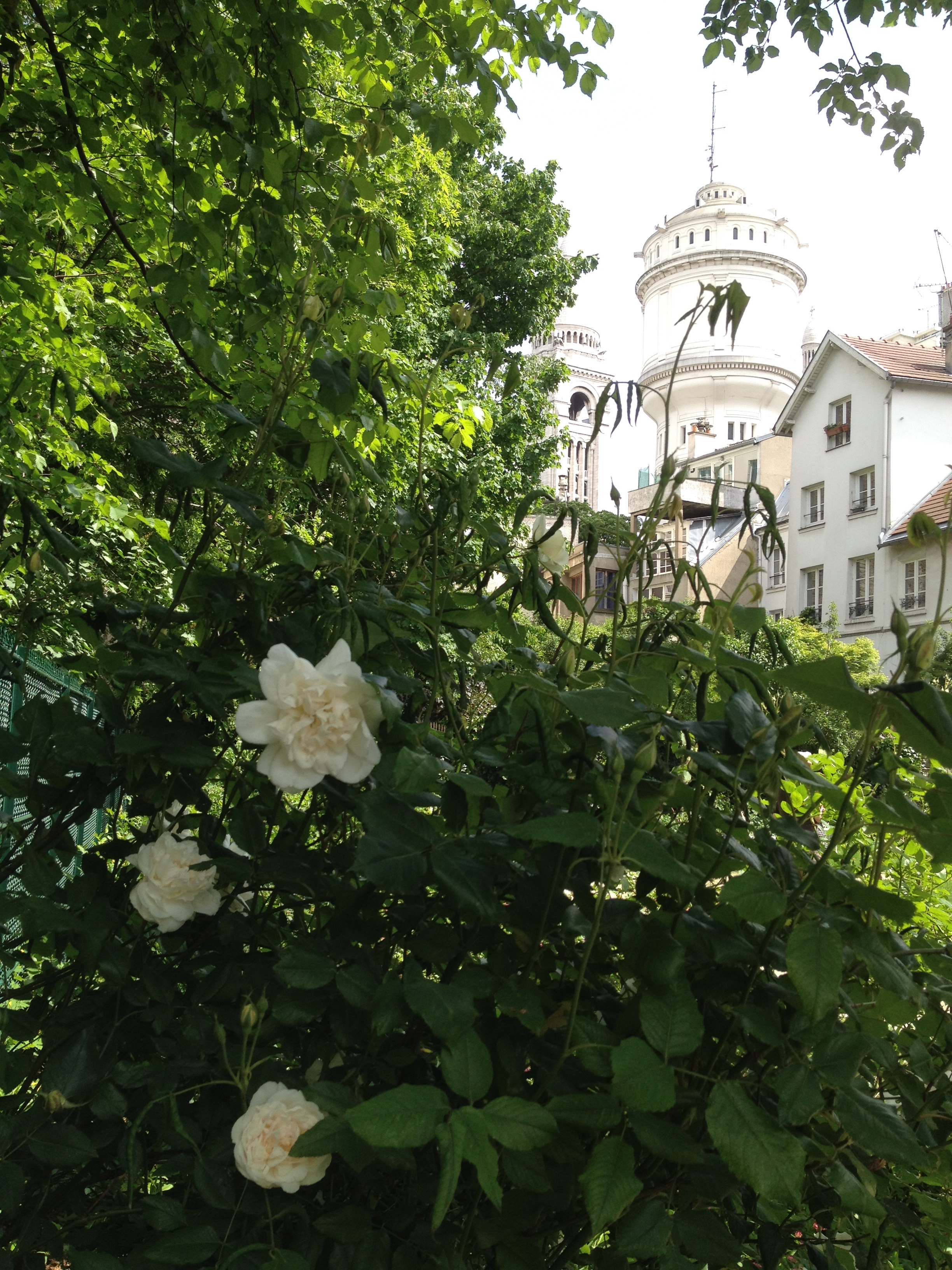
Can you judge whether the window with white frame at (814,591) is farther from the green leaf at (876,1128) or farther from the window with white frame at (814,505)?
the green leaf at (876,1128)

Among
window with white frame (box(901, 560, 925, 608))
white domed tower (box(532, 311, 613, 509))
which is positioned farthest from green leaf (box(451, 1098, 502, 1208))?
white domed tower (box(532, 311, 613, 509))

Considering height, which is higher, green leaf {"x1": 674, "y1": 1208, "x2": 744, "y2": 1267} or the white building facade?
the white building facade

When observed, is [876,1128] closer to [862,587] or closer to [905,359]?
[862,587]

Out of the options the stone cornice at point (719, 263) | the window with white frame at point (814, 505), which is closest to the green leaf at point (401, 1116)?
the window with white frame at point (814, 505)

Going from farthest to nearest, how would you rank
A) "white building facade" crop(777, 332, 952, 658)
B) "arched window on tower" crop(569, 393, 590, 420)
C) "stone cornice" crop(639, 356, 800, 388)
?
"arched window on tower" crop(569, 393, 590, 420), "stone cornice" crop(639, 356, 800, 388), "white building facade" crop(777, 332, 952, 658)

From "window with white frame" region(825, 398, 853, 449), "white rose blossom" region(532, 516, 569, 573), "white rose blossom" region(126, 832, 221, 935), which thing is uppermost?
"window with white frame" region(825, 398, 853, 449)

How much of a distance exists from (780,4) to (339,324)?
1918mm

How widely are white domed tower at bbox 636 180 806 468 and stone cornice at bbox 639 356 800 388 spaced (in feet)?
0.18

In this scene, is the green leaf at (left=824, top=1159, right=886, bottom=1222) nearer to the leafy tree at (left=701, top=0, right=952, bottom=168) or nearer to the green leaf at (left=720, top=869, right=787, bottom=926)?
the green leaf at (left=720, top=869, right=787, bottom=926)

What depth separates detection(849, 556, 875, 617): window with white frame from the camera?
1916cm

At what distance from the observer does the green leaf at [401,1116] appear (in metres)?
0.57

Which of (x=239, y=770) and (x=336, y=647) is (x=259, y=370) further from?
(x=336, y=647)

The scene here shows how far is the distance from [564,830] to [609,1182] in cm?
21

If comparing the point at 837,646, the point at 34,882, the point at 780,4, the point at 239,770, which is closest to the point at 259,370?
the point at 780,4
